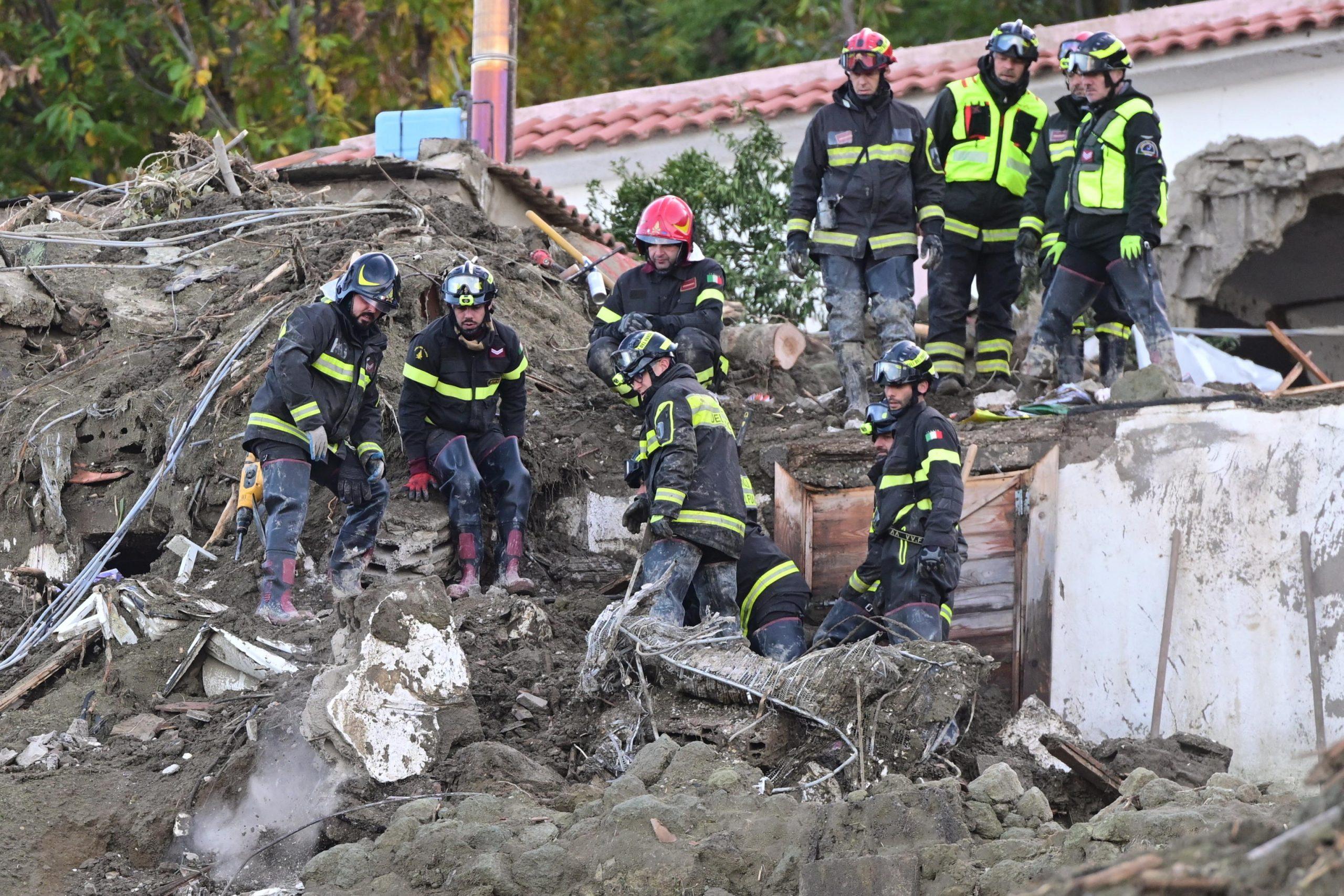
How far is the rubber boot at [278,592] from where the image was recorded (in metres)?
8.30

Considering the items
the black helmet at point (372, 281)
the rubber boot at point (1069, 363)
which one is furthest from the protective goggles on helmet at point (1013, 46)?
the black helmet at point (372, 281)

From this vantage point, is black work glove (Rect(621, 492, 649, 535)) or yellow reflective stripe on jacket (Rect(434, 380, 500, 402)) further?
yellow reflective stripe on jacket (Rect(434, 380, 500, 402))

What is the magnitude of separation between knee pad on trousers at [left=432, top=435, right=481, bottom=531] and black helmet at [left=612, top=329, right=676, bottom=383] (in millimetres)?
1092

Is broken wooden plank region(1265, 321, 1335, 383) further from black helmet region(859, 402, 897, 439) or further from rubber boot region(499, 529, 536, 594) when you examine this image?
rubber boot region(499, 529, 536, 594)

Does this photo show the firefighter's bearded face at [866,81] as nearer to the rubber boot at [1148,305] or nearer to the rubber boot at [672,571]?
the rubber boot at [1148,305]

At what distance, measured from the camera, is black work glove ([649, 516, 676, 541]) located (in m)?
8.02

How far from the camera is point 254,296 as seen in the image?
1072 centimetres

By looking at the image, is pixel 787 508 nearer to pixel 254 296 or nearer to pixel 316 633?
pixel 316 633

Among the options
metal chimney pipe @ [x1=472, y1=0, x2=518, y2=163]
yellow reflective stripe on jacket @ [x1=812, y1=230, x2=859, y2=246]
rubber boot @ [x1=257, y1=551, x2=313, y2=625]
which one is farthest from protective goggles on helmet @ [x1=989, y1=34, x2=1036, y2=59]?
rubber boot @ [x1=257, y1=551, x2=313, y2=625]

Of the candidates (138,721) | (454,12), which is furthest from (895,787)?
(454,12)

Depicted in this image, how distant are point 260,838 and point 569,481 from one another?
331cm

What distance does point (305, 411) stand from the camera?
8.16 m

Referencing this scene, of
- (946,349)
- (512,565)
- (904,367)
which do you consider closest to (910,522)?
(904,367)

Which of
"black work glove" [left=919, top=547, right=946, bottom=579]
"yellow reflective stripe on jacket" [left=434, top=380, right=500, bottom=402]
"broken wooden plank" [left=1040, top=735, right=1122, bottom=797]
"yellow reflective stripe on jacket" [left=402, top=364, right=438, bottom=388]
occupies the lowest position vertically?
"broken wooden plank" [left=1040, top=735, right=1122, bottom=797]
